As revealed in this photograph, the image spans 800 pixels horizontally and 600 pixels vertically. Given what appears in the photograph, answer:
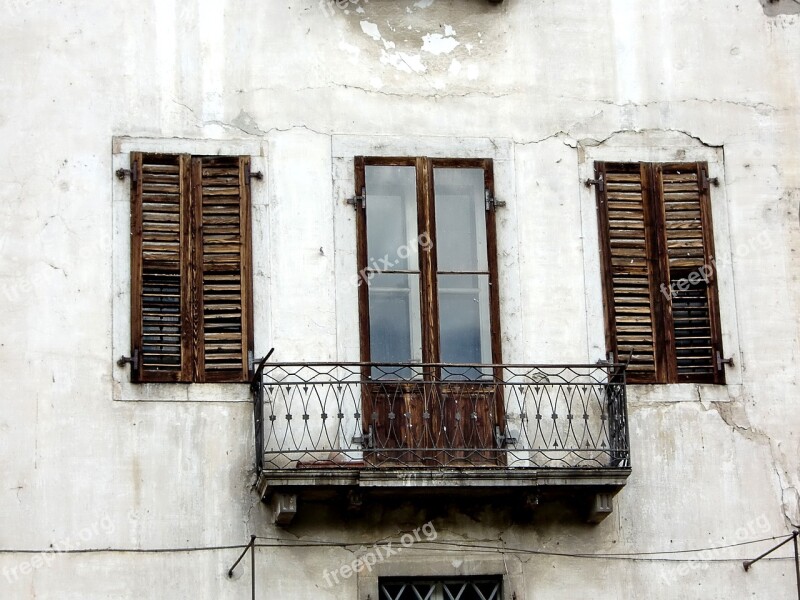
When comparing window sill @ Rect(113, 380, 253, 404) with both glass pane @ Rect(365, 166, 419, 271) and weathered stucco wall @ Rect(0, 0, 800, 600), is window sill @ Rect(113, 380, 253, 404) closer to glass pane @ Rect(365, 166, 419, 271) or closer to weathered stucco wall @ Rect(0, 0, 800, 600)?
weathered stucco wall @ Rect(0, 0, 800, 600)

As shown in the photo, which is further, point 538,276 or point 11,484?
point 538,276

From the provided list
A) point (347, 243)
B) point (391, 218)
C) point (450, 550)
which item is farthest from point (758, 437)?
point (347, 243)

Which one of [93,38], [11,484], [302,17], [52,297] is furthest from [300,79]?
[11,484]

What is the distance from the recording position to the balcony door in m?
14.9

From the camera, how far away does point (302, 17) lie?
15.8m

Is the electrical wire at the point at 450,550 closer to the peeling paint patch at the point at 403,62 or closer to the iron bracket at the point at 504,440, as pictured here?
the iron bracket at the point at 504,440

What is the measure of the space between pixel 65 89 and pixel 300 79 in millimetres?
1855

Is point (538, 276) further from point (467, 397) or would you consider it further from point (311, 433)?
point (311, 433)

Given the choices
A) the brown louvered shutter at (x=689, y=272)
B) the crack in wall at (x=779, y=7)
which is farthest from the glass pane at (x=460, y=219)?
the crack in wall at (x=779, y=7)

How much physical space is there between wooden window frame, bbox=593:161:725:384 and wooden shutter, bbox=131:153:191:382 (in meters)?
3.31

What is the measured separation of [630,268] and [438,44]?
7.86 feet

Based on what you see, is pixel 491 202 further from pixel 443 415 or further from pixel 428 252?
pixel 443 415

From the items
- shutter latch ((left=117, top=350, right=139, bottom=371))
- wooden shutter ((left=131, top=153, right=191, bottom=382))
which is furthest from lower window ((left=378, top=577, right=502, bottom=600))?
shutter latch ((left=117, top=350, right=139, bottom=371))

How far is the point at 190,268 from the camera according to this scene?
15.1 metres
